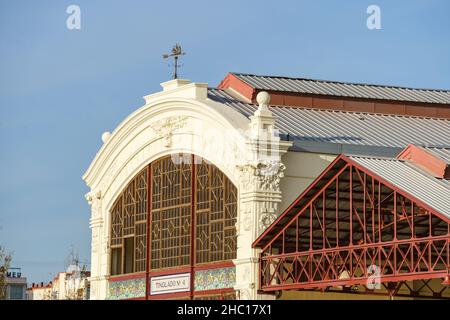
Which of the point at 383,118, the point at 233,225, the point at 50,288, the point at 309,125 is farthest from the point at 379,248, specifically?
the point at 50,288

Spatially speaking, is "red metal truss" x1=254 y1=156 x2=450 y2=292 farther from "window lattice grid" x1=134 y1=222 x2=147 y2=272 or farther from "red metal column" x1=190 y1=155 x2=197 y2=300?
"window lattice grid" x1=134 y1=222 x2=147 y2=272

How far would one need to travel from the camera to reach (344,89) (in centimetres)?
6097

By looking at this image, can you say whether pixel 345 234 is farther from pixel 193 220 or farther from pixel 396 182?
pixel 396 182

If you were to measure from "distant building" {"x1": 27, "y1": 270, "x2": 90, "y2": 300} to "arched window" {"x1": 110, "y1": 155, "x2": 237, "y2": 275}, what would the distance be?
36.5 ft

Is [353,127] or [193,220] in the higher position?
[353,127]

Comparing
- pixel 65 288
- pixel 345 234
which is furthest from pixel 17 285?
pixel 345 234

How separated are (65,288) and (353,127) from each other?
34391 mm

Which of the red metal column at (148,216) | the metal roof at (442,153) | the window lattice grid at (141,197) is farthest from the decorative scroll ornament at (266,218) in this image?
the window lattice grid at (141,197)

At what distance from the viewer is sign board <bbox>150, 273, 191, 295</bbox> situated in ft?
172

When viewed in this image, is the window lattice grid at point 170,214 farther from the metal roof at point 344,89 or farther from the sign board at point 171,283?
the metal roof at point 344,89

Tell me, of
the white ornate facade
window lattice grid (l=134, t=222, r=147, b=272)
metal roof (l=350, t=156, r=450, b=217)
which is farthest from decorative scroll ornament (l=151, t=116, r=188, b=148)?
metal roof (l=350, t=156, r=450, b=217)

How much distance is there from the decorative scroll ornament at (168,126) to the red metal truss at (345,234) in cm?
790

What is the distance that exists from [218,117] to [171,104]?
3690mm
